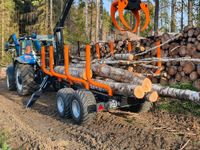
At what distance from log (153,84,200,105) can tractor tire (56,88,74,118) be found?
2145mm

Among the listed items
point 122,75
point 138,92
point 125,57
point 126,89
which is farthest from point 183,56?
point 138,92

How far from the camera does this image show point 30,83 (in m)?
10.4

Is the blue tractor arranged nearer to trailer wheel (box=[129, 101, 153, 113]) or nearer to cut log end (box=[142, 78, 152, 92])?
trailer wheel (box=[129, 101, 153, 113])

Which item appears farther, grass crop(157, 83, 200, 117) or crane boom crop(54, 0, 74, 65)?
crane boom crop(54, 0, 74, 65)

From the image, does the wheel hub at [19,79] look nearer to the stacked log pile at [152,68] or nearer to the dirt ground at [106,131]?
the stacked log pile at [152,68]

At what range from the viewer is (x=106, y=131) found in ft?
20.5

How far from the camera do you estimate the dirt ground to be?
538 centimetres

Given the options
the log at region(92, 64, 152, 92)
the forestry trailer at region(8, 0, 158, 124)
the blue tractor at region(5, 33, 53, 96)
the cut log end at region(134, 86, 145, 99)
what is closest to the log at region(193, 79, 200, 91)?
the forestry trailer at region(8, 0, 158, 124)

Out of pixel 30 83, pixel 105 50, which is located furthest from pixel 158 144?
pixel 105 50

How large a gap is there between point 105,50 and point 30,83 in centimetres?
462

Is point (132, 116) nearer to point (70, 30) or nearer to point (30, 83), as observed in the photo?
point (30, 83)

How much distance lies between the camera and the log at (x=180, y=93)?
17.0ft

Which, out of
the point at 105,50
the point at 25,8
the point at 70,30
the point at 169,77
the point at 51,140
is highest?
the point at 25,8

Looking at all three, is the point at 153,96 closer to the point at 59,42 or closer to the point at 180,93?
the point at 180,93
